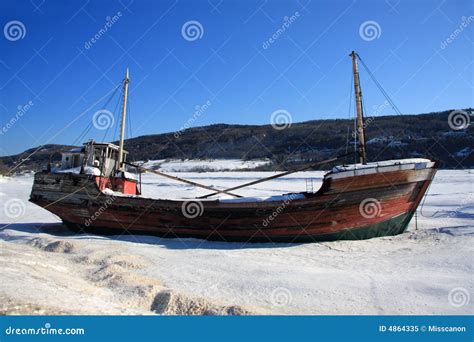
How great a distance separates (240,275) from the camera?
7172 mm

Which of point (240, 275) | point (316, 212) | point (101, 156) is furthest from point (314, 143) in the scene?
point (240, 275)

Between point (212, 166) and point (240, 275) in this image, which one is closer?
point (240, 275)

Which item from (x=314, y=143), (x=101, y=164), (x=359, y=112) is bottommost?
(x=101, y=164)

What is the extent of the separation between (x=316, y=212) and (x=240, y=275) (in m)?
3.67

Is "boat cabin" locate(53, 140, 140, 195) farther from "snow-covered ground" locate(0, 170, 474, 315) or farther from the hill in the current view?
the hill

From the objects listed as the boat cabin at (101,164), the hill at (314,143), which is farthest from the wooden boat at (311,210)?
the hill at (314,143)

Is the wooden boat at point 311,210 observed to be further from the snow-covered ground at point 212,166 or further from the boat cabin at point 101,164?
the snow-covered ground at point 212,166

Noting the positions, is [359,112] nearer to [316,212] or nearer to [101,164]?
[316,212]

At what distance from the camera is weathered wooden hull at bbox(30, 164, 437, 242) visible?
9.92 m

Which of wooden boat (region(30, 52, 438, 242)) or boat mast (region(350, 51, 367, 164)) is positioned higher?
boat mast (region(350, 51, 367, 164))

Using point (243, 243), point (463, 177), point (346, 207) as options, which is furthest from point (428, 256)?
point (463, 177)

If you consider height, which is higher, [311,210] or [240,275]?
[311,210]

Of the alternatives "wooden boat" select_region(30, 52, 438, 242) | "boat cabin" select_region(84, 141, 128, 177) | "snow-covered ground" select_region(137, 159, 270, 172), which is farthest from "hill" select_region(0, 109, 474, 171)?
"wooden boat" select_region(30, 52, 438, 242)

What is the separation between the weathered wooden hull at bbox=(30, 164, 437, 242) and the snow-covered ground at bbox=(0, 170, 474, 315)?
0.38 m
